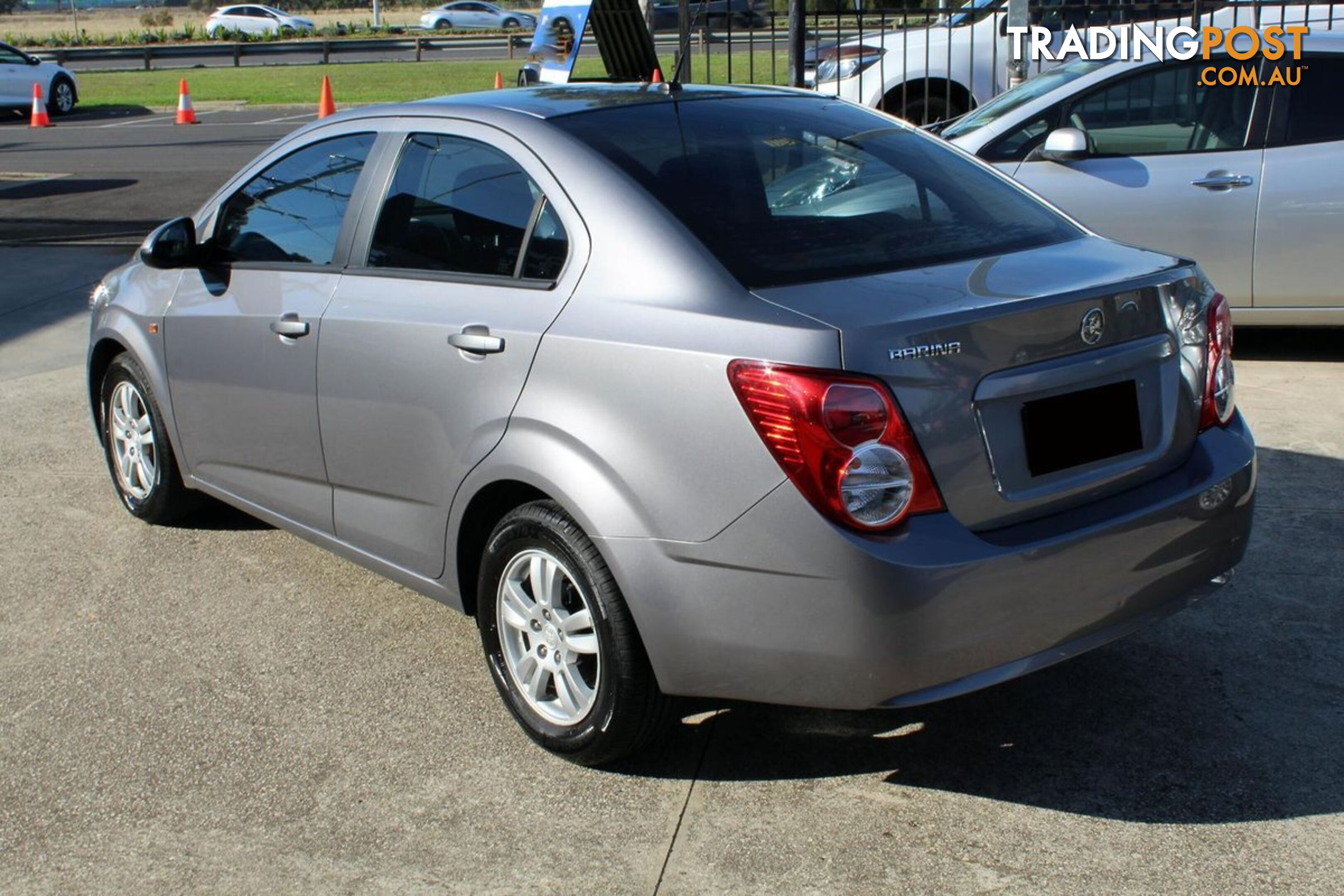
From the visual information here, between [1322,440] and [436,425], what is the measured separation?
4106 millimetres

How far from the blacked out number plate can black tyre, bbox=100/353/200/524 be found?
329 cm

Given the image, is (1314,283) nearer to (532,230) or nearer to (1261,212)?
(1261,212)

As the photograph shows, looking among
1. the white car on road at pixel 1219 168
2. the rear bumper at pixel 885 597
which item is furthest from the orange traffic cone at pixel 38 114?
the rear bumper at pixel 885 597

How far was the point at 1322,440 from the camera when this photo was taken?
6.25 metres

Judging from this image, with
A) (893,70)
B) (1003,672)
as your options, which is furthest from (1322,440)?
(893,70)

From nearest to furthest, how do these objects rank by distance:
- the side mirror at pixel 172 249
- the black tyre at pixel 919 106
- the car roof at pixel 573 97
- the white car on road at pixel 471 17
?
the car roof at pixel 573 97, the side mirror at pixel 172 249, the black tyre at pixel 919 106, the white car on road at pixel 471 17

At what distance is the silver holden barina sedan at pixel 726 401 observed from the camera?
3.12 m

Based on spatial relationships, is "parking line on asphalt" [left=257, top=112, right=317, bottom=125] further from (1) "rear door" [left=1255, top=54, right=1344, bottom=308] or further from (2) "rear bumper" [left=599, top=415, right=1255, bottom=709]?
(2) "rear bumper" [left=599, top=415, right=1255, bottom=709]

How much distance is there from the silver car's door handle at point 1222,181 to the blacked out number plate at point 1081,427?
4445 mm

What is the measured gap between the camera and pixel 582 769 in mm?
3736

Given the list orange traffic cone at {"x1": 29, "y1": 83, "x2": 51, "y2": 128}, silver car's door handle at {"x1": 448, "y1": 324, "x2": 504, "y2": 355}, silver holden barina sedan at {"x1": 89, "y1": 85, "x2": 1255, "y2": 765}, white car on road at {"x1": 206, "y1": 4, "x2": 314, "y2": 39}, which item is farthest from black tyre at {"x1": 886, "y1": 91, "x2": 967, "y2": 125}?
white car on road at {"x1": 206, "y1": 4, "x2": 314, "y2": 39}

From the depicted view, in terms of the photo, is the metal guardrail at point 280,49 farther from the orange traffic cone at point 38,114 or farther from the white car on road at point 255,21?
the orange traffic cone at point 38,114

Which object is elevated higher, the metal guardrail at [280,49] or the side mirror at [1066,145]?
the metal guardrail at [280,49]

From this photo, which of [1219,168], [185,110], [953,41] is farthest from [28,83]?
[1219,168]
